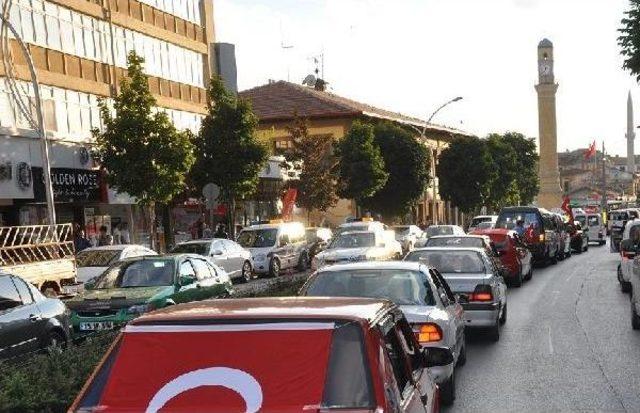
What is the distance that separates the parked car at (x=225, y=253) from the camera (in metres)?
27.1

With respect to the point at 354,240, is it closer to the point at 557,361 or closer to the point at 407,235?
the point at 407,235

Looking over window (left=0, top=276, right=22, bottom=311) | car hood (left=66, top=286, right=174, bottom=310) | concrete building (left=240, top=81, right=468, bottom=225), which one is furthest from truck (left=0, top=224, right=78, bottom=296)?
concrete building (left=240, top=81, right=468, bottom=225)

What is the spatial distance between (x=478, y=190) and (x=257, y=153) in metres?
35.5

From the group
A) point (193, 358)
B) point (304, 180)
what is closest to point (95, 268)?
point (193, 358)

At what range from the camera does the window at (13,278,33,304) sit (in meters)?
12.1

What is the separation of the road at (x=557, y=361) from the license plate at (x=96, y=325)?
17.2 feet

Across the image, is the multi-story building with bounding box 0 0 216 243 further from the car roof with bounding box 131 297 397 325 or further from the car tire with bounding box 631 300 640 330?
the car roof with bounding box 131 297 397 325

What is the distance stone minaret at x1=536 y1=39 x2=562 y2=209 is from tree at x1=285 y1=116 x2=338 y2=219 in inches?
2572

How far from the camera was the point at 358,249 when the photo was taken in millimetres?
24688

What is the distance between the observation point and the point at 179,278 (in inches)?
585

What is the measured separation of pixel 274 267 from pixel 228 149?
25.7 ft

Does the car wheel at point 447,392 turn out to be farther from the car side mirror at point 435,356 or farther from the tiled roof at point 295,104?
the tiled roof at point 295,104

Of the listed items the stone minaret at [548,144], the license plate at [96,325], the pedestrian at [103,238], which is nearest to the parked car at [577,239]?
the pedestrian at [103,238]

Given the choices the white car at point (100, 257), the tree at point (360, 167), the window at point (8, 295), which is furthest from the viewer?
the tree at point (360, 167)
